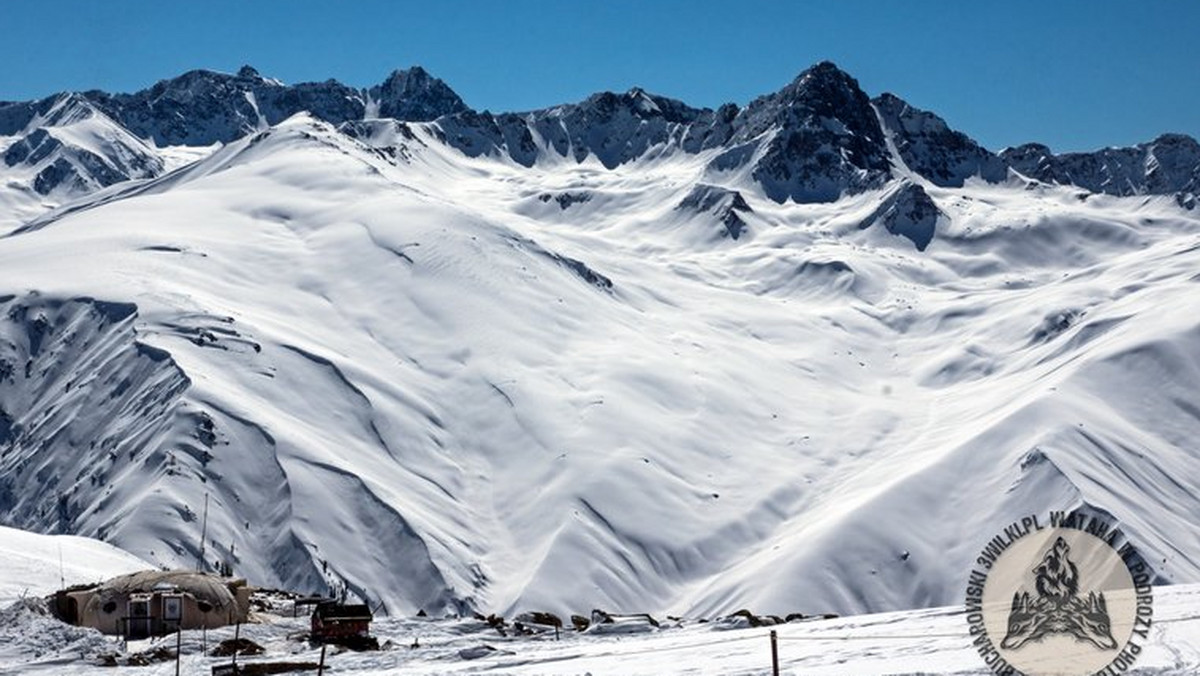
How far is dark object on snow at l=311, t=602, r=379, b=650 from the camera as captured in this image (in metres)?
42.5

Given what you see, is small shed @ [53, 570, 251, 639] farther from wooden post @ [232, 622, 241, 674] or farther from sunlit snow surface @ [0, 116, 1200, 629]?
sunlit snow surface @ [0, 116, 1200, 629]

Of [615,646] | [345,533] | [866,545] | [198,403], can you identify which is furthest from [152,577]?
[866,545]

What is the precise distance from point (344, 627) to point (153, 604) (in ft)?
27.4

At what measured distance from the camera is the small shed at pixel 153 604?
4666 centimetres

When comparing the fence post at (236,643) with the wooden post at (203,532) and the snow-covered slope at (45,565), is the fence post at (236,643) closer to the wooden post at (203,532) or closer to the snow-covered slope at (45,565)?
the snow-covered slope at (45,565)

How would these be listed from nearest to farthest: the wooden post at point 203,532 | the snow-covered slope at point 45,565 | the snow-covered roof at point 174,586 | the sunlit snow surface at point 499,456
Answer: the snow-covered roof at point 174,586
the snow-covered slope at point 45,565
the wooden post at point 203,532
the sunlit snow surface at point 499,456

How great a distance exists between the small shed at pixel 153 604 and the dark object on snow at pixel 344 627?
542cm

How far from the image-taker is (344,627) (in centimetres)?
4316

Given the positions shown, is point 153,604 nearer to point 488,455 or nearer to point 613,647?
point 613,647

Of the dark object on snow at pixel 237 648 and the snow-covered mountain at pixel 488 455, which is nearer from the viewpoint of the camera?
the dark object on snow at pixel 237 648

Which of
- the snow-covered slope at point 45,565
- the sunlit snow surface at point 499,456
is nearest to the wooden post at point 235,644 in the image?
the snow-covered slope at point 45,565

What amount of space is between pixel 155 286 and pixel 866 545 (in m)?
95.7

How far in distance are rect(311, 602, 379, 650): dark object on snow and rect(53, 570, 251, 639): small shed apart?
17.8 feet

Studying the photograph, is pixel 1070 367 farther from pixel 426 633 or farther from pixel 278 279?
pixel 426 633
